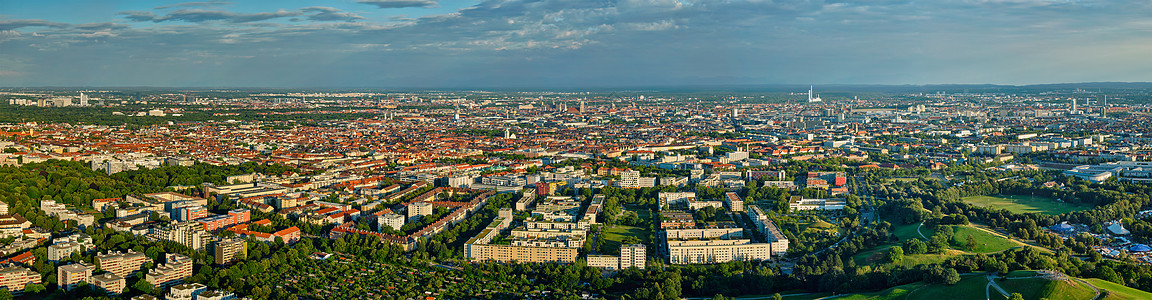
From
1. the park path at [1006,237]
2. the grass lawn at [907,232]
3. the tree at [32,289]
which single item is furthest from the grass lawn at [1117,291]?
the tree at [32,289]

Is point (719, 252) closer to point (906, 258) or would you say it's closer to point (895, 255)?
point (895, 255)

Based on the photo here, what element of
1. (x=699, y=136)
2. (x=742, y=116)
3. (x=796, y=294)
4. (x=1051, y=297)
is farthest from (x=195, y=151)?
(x=742, y=116)

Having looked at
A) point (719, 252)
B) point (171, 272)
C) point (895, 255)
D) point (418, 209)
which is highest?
point (418, 209)

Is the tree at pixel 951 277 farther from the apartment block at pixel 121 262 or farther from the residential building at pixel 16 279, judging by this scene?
the residential building at pixel 16 279

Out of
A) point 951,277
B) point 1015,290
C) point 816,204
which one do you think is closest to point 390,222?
point 816,204

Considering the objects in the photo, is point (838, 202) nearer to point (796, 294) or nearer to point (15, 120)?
point (796, 294)
